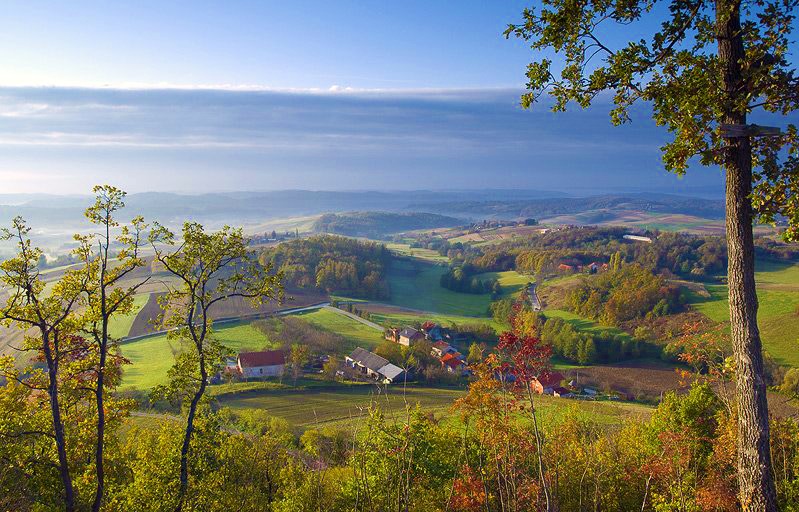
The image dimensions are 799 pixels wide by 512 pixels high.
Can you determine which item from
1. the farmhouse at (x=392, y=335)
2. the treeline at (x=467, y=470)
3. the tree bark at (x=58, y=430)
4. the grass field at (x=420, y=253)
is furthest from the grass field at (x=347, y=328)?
the grass field at (x=420, y=253)

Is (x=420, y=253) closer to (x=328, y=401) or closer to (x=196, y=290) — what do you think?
→ (x=328, y=401)

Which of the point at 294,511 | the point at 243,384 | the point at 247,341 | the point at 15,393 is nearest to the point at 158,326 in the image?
the point at 15,393

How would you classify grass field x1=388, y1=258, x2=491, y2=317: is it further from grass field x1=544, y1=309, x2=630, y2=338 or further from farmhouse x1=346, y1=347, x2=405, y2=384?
farmhouse x1=346, y1=347, x2=405, y2=384

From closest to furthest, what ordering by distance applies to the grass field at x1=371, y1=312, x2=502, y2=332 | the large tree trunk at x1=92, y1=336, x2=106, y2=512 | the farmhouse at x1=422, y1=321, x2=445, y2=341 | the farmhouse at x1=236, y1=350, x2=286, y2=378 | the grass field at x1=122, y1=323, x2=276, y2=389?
the large tree trunk at x1=92, y1=336, x2=106, y2=512, the grass field at x1=122, y1=323, x2=276, y2=389, the farmhouse at x1=236, y1=350, x2=286, y2=378, the farmhouse at x1=422, y1=321, x2=445, y2=341, the grass field at x1=371, y1=312, x2=502, y2=332

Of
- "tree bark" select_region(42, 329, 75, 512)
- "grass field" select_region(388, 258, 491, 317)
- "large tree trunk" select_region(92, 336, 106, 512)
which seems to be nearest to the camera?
"tree bark" select_region(42, 329, 75, 512)

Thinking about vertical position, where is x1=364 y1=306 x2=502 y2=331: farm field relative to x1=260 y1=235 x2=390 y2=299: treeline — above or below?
below

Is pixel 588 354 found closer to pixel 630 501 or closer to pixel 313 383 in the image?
pixel 313 383

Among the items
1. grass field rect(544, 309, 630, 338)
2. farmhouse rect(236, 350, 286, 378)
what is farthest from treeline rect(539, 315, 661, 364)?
farmhouse rect(236, 350, 286, 378)
